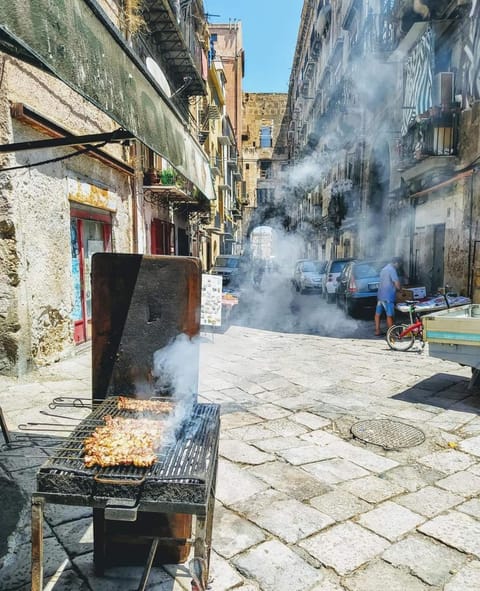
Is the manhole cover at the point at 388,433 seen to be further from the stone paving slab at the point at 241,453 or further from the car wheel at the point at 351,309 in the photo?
the car wheel at the point at 351,309

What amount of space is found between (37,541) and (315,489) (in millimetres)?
2250

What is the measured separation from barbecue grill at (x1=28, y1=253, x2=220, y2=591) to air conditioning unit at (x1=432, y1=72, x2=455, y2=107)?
A: 9.95 m

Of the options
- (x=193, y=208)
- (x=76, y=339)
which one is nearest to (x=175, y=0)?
(x=193, y=208)

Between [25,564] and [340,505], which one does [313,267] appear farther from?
[25,564]

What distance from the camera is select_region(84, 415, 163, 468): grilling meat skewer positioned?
2.14m

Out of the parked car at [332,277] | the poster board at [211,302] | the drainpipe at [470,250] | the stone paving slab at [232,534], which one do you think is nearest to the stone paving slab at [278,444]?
the stone paving slab at [232,534]

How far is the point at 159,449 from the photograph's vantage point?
2.34 m

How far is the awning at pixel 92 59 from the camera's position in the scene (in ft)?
5.80

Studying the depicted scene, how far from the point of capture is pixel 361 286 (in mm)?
13031

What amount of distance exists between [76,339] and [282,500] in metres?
5.98

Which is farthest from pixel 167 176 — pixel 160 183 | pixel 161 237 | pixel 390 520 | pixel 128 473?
pixel 128 473

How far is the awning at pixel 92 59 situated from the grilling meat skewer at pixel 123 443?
172cm

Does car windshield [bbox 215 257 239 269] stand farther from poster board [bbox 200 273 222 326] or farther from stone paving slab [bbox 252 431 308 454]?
stone paving slab [bbox 252 431 308 454]

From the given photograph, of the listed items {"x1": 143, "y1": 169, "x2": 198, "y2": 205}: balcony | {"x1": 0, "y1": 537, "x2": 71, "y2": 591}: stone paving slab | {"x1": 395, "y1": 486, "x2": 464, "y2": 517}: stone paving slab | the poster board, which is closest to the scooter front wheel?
the poster board
